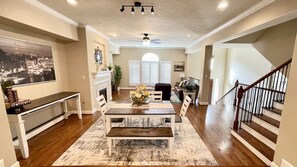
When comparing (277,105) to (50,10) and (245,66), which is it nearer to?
(245,66)

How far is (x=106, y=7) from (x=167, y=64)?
22.9 ft

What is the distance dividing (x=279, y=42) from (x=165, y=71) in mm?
6141

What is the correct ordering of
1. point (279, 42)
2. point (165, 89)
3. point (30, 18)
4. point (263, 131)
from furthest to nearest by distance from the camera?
1. point (165, 89)
2. point (279, 42)
3. point (263, 131)
4. point (30, 18)

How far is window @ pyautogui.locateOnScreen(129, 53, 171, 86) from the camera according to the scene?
9.41 metres

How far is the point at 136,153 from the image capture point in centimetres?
258

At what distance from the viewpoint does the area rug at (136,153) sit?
237 centimetres

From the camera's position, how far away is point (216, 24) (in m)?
3.90

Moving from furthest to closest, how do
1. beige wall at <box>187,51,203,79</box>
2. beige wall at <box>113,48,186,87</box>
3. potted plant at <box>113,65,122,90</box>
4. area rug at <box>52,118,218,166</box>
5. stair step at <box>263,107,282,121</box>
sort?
beige wall at <box>113,48,186,87</box>
potted plant at <box>113,65,122,90</box>
beige wall at <box>187,51,203,79</box>
stair step at <box>263,107,282,121</box>
area rug at <box>52,118,218,166</box>

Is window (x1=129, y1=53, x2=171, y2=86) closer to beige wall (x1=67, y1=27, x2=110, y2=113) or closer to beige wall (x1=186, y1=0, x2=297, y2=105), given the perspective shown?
beige wall (x1=67, y1=27, x2=110, y2=113)

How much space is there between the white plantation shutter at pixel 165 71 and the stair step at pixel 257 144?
6512mm

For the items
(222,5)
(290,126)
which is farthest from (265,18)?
(290,126)

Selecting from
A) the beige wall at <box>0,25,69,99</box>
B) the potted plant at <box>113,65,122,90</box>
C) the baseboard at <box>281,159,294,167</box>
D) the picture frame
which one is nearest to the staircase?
the baseboard at <box>281,159,294,167</box>

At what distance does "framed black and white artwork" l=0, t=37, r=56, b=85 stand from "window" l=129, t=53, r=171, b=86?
19.5 feet

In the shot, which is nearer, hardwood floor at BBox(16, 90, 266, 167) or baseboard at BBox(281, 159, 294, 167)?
baseboard at BBox(281, 159, 294, 167)
